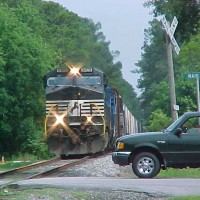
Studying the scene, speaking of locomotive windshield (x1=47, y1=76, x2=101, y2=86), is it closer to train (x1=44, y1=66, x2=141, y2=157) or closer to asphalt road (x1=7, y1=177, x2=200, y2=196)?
train (x1=44, y1=66, x2=141, y2=157)

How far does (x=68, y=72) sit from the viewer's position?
3466 centimetres

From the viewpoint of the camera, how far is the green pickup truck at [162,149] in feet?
66.6

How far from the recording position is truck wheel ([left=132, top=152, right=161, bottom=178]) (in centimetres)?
2052

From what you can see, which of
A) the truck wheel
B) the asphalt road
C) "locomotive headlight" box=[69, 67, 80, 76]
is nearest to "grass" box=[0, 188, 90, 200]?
the asphalt road

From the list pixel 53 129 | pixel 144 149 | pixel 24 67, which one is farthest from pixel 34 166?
pixel 24 67

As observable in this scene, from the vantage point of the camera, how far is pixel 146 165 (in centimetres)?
2059

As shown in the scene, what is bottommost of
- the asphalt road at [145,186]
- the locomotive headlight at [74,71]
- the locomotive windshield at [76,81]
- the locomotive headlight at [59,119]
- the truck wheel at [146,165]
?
the asphalt road at [145,186]

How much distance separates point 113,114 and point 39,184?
2174cm

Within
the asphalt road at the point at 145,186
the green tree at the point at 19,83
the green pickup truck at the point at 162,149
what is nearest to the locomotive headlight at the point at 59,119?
the green tree at the point at 19,83

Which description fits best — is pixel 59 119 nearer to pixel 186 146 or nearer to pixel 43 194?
pixel 186 146

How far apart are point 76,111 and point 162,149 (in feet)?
44.7

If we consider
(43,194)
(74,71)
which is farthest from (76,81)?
(43,194)

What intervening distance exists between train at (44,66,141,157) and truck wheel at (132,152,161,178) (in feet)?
42.5

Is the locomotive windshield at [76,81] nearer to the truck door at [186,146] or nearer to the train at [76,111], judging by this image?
the train at [76,111]
